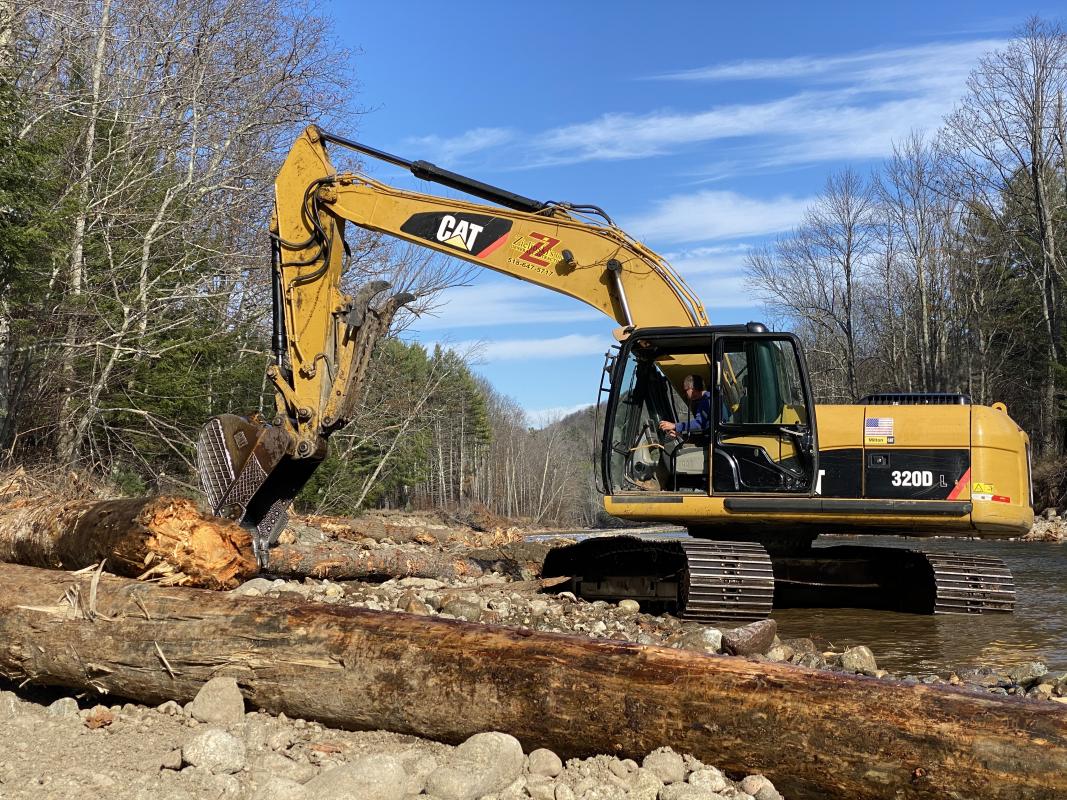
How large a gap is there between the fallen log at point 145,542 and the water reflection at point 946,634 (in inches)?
179

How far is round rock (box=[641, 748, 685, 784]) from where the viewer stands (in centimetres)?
366

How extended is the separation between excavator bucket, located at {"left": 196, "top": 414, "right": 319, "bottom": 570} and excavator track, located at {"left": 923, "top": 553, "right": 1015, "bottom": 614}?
5916 millimetres

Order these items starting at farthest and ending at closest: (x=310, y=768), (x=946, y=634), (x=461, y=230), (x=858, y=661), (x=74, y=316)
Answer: (x=74, y=316)
(x=461, y=230)
(x=946, y=634)
(x=858, y=661)
(x=310, y=768)

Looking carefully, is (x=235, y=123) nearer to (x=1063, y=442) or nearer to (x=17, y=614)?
(x=17, y=614)

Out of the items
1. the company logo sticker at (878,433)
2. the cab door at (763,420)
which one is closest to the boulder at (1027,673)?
the cab door at (763,420)

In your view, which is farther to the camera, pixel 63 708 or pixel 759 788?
pixel 63 708

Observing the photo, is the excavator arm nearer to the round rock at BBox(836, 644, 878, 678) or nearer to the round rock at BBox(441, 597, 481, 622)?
the round rock at BBox(441, 597, 481, 622)

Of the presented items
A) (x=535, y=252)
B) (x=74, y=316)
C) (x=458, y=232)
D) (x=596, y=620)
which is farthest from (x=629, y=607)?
(x=74, y=316)

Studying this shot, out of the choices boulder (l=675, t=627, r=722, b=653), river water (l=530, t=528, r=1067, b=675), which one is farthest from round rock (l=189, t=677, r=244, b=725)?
river water (l=530, t=528, r=1067, b=675)

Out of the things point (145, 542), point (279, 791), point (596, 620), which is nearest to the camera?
point (279, 791)

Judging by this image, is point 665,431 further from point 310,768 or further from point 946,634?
point 310,768

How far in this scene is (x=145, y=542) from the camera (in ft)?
18.9

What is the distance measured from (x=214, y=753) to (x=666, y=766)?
5.76 feet

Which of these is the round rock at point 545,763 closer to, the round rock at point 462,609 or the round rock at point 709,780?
the round rock at point 709,780
